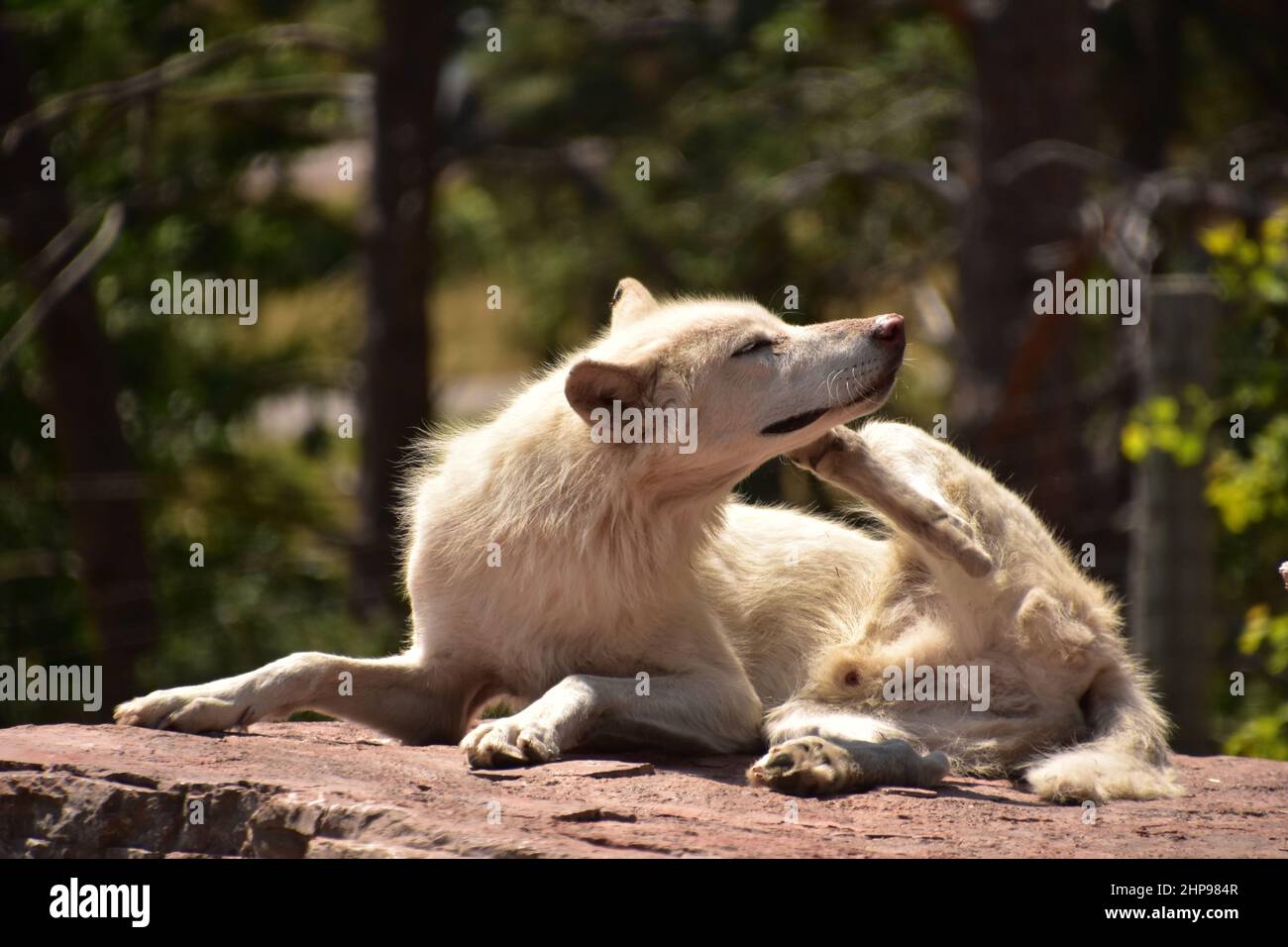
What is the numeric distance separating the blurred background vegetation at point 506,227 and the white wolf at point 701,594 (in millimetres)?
3107

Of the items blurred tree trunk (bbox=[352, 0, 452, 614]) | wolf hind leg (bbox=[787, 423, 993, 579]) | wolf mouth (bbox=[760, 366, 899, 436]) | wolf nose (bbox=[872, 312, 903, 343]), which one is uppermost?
blurred tree trunk (bbox=[352, 0, 452, 614])

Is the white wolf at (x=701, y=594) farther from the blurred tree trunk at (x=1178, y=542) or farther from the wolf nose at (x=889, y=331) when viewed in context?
the blurred tree trunk at (x=1178, y=542)

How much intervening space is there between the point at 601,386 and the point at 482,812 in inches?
56.3

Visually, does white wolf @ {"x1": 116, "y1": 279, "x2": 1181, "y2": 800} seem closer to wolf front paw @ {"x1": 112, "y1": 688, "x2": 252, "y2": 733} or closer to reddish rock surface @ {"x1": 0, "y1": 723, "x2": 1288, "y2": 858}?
wolf front paw @ {"x1": 112, "y1": 688, "x2": 252, "y2": 733}

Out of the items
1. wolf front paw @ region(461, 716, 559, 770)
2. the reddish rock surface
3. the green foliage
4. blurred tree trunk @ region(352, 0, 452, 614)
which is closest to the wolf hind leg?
the reddish rock surface

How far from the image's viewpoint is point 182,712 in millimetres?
4363

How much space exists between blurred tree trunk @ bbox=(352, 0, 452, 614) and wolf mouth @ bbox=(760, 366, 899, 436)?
7327 millimetres

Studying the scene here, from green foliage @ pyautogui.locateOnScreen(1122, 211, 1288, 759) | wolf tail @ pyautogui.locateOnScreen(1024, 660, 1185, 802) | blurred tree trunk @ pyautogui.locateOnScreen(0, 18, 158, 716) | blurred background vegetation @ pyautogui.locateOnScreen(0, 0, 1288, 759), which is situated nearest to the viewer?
wolf tail @ pyautogui.locateOnScreen(1024, 660, 1185, 802)

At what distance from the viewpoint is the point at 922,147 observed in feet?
47.1

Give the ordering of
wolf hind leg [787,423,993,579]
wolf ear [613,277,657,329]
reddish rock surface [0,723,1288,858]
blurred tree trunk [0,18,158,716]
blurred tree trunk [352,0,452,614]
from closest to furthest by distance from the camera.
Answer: reddish rock surface [0,723,1288,858] → wolf hind leg [787,423,993,579] → wolf ear [613,277,657,329] → blurred tree trunk [0,18,158,716] → blurred tree trunk [352,0,452,614]

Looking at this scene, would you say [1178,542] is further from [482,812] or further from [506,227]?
[506,227]

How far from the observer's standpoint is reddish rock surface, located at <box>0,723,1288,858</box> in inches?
136

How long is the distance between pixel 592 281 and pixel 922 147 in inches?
130

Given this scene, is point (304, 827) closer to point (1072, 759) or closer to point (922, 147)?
point (1072, 759)
